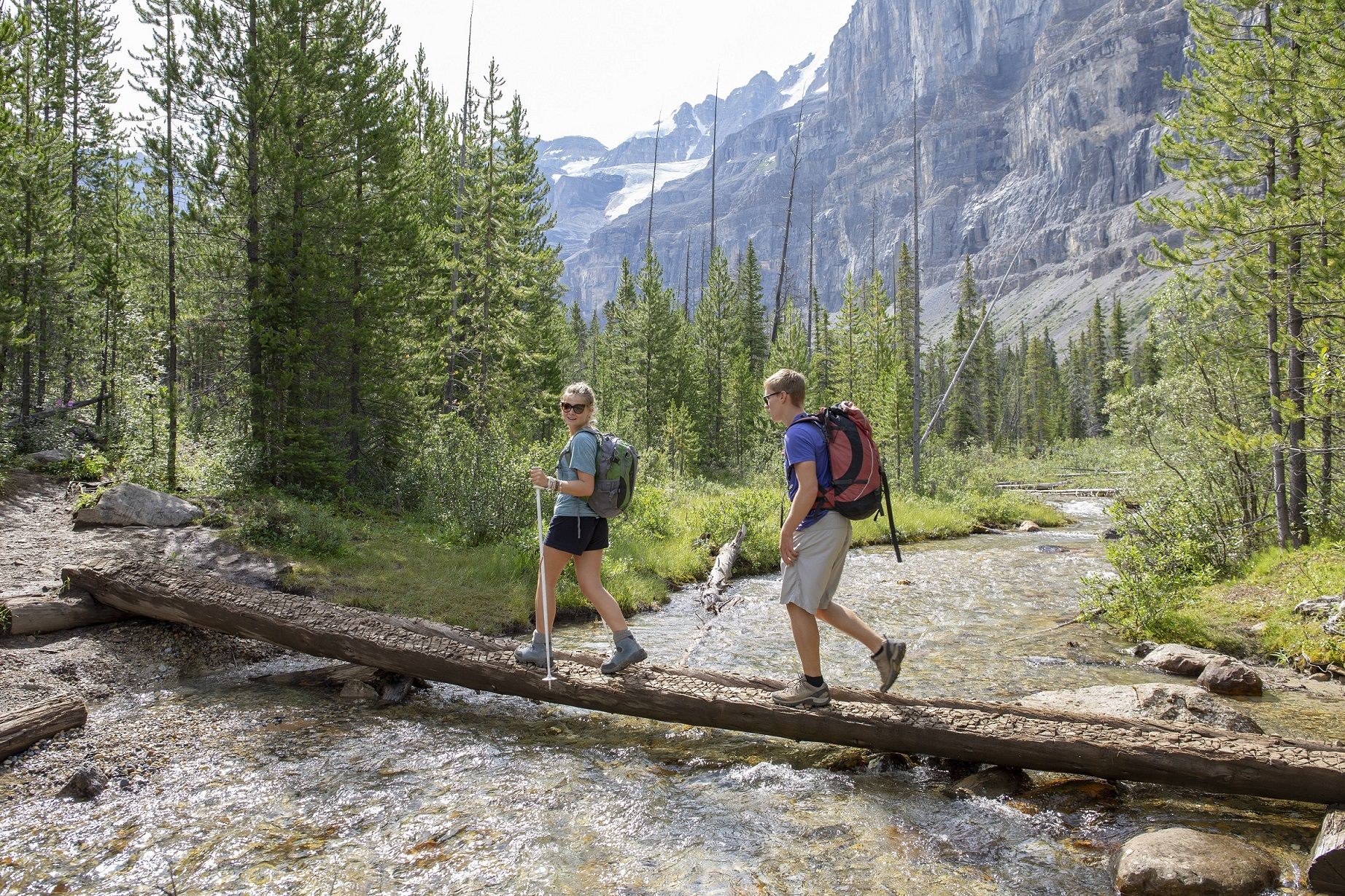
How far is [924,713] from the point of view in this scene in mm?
5031

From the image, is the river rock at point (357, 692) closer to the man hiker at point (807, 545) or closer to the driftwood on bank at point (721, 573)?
the man hiker at point (807, 545)

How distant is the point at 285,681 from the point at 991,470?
34.7 metres

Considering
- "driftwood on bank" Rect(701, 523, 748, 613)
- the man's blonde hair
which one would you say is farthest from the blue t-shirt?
"driftwood on bank" Rect(701, 523, 748, 613)

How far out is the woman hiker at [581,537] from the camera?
575 centimetres

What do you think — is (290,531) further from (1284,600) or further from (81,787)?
(1284,600)

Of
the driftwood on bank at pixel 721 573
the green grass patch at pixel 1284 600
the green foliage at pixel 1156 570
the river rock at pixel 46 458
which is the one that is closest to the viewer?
the green grass patch at pixel 1284 600

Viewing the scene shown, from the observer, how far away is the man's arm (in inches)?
193

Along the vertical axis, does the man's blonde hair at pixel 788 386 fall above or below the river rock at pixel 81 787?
above

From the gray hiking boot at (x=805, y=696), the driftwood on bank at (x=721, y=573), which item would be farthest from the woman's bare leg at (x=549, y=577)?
the driftwood on bank at (x=721, y=573)

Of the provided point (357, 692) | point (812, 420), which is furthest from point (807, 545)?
point (357, 692)

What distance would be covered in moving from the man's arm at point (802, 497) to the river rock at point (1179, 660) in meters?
5.89

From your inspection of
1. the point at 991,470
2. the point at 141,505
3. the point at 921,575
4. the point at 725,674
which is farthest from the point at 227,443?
the point at 991,470

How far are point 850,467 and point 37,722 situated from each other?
5.88 m

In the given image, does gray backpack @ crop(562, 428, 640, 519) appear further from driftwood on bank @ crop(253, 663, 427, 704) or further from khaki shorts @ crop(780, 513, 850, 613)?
driftwood on bank @ crop(253, 663, 427, 704)
